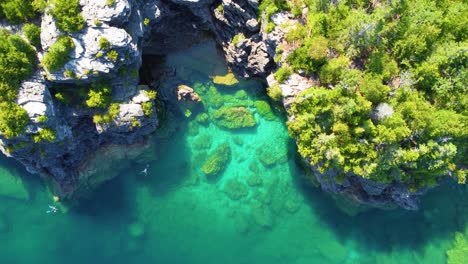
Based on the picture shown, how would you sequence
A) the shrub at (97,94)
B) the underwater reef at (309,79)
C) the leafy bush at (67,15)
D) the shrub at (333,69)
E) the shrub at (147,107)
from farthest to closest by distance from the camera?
the shrub at (147,107) < the shrub at (97,94) < the shrub at (333,69) < the underwater reef at (309,79) < the leafy bush at (67,15)

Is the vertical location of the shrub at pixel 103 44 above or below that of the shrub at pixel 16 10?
below

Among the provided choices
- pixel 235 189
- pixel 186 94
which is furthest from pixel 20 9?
pixel 235 189

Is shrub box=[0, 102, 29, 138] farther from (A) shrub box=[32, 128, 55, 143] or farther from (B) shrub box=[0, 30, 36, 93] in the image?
(A) shrub box=[32, 128, 55, 143]

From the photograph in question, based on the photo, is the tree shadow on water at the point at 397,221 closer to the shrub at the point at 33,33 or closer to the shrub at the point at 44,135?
the shrub at the point at 44,135

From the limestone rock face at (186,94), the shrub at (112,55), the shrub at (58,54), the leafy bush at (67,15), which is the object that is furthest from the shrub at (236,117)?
the leafy bush at (67,15)

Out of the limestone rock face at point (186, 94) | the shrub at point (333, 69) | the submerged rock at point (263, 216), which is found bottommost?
the submerged rock at point (263, 216)

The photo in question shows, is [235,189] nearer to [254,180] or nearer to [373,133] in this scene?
[254,180]

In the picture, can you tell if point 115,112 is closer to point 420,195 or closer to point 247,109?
point 247,109

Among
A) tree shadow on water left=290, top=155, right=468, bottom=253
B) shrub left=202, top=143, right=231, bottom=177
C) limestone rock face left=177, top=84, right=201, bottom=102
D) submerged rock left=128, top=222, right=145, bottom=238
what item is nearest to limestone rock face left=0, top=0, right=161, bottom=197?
limestone rock face left=177, top=84, right=201, bottom=102
